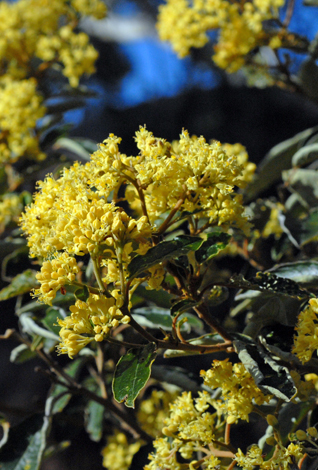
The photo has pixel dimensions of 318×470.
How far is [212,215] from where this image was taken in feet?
2.30

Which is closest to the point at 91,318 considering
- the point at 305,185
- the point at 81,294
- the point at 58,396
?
the point at 81,294

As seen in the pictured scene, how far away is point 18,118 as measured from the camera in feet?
4.83

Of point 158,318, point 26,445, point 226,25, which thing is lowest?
point 26,445

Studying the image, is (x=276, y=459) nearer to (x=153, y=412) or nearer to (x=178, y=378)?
(x=178, y=378)

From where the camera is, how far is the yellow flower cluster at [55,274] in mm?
604

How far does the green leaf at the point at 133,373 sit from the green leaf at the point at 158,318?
28cm

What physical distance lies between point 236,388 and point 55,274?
0.36 meters

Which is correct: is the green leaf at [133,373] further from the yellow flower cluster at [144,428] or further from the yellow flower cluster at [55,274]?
the yellow flower cluster at [144,428]

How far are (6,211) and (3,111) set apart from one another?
0.37 metres

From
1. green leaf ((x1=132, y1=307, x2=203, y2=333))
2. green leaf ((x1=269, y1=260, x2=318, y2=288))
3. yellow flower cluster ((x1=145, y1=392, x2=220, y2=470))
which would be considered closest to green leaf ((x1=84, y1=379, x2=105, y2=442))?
green leaf ((x1=132, y1=307, x2=203, y2=333))

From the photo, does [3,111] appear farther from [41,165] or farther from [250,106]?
[250,106]

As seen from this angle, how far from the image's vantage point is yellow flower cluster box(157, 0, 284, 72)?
1.45 m

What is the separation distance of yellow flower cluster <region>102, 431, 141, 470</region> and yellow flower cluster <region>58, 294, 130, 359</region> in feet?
2.47

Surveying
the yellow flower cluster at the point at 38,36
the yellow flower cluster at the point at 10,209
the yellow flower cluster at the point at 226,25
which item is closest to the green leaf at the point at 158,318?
the yellow flower cluster at the point at 10,209
